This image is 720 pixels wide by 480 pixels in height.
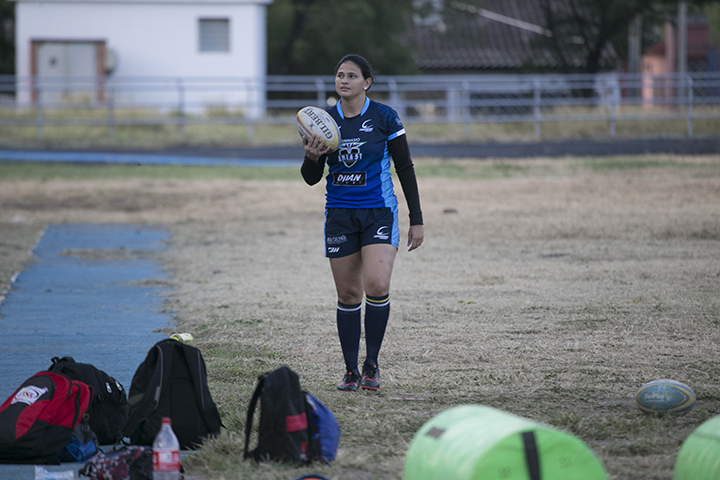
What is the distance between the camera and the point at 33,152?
80.0 feet

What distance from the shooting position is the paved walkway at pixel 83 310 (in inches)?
239

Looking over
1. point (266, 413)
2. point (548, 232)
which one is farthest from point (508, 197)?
point (266, 413)

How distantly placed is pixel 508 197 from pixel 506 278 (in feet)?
23.6

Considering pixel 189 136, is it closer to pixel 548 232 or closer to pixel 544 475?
pixel 548 232

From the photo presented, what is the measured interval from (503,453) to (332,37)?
1450 inches

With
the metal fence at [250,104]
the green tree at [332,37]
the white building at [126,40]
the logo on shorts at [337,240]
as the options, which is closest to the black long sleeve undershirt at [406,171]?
the logo on shorts at [337,240]

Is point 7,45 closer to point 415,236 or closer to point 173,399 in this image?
point 415,236

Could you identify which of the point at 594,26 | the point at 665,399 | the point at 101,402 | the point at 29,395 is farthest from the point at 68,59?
the point at 665,399

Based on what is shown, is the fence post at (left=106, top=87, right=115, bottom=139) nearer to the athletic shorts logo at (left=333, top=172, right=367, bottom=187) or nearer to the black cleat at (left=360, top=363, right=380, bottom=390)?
the athletic shorts logo at (left=333, top=172, right=367, bottom=187)

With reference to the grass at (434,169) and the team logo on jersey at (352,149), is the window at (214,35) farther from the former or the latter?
the team logo on jersey at (352,149)

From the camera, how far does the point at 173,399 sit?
171 inches

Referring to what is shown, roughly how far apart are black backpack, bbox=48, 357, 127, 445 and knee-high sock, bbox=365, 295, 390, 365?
1514 mm

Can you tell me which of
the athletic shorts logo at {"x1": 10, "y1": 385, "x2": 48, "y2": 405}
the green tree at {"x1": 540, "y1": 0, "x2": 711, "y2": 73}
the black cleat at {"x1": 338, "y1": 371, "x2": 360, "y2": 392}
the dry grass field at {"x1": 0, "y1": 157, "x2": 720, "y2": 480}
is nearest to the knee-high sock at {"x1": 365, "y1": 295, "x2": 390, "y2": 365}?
the black cleat at {"x1": 338, "y1": 371, "x2": 360, "y2": 392}

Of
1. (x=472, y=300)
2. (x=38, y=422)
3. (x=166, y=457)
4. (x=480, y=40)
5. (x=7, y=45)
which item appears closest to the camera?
(x=166, y=457)
